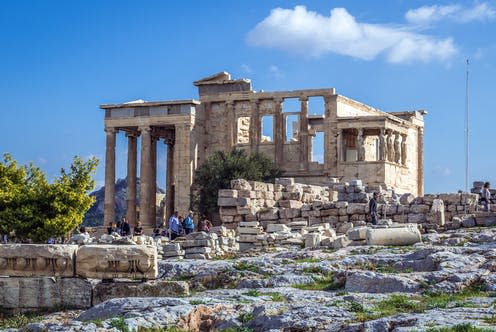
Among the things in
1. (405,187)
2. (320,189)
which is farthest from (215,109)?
(320,189)

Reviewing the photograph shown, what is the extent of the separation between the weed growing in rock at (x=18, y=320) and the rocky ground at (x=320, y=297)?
0.08 ft

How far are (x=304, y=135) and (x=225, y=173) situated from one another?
18.4 ft

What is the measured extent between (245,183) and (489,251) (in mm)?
16058

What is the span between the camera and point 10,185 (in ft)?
129

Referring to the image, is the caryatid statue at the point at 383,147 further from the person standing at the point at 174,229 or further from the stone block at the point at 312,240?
the stone block at the point at 312,240

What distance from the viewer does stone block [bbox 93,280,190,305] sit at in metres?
17.8

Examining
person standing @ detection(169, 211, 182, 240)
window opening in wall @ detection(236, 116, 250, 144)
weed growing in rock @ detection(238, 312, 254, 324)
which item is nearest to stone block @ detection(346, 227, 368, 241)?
person standing @ detection(169, 211, 182, 240)

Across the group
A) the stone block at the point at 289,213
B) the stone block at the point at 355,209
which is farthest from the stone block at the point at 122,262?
the stone block at the point at 289,213

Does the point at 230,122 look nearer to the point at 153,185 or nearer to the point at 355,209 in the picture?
the point at 153,185

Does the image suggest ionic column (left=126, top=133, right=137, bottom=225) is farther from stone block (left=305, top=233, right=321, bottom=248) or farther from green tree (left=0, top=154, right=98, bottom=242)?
stone block (left=305, top=233, right=321, bottom=248)

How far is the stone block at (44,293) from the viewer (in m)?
18.2

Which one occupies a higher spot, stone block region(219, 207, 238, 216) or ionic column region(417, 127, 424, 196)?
ionic column region(417, 127, 424, 196)

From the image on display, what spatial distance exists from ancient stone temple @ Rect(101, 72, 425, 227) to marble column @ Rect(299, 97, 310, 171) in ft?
0.16

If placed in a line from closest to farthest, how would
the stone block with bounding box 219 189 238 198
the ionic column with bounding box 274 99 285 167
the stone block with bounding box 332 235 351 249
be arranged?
the stone block with bounding box 332 235 351 249, the stone block with bounding box 219 189 238 198, the ionic column with bounding box 274 99 285 167
